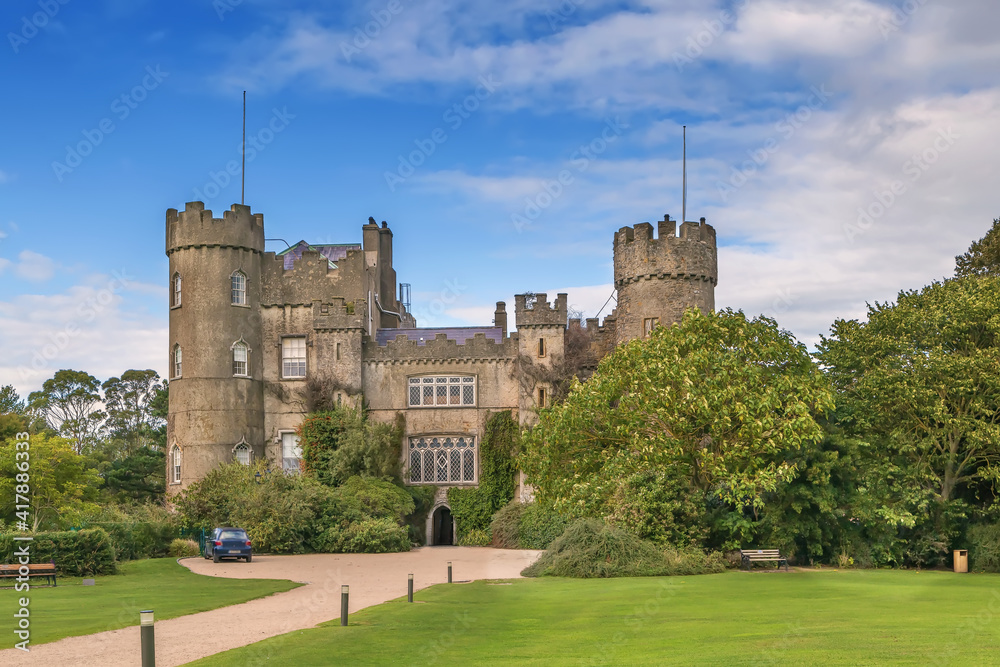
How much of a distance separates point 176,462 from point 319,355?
7711mm

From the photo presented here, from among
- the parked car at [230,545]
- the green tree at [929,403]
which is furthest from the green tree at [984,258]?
the parked car at [230,545]

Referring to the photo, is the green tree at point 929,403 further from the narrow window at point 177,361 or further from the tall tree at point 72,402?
the tall tree at point 72,402

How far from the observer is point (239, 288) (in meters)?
43.8

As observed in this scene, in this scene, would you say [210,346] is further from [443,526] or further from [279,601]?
[279,601]

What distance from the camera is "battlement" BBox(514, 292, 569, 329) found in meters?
42.8

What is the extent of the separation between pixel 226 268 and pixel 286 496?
1226 cm

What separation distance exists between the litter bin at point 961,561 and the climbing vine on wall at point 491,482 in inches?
724

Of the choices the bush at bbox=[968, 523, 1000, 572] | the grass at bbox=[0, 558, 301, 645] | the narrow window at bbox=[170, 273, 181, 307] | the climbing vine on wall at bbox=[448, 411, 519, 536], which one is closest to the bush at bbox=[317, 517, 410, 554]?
the climbing vine on wall at bbox=[448, 411, 519, 536]

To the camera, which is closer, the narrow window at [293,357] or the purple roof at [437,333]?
the narrow window at [293,357]

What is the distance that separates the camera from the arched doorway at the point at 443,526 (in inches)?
1727

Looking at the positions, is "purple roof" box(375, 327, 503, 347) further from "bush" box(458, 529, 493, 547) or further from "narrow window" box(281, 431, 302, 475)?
"bush" box(458, 529, 493, 547)

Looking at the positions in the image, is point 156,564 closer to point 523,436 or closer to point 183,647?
point 523,436

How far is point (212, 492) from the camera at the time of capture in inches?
1481

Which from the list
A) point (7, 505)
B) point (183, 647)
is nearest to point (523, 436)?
point (7, 505)
